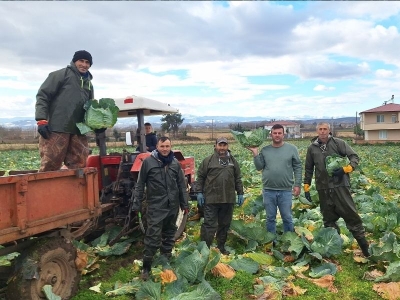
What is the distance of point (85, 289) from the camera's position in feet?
16.5

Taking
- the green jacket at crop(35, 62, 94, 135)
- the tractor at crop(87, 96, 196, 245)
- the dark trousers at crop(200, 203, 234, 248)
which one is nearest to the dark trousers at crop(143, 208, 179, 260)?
the tractor at crop(87, 96, 196, 245)

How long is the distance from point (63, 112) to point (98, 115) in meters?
0.43

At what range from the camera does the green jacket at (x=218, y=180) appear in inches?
241

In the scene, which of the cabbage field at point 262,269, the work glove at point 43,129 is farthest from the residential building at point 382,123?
the work glove at point 43,129

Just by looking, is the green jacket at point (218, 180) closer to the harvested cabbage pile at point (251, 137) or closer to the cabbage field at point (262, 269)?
the harvested cabbage pile at point (251, 137)

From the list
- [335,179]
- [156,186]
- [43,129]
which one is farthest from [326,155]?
[43,129]

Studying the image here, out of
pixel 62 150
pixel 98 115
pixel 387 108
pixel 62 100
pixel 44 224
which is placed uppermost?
pixel 387 108

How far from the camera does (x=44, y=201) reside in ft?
13.5

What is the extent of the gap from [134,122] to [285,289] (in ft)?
12.5

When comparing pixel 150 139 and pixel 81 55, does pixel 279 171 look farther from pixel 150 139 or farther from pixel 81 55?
pixel 81 55

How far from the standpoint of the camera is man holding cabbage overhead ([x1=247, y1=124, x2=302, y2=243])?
6340 millimetres

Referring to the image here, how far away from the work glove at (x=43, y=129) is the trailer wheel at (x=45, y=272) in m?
1.33

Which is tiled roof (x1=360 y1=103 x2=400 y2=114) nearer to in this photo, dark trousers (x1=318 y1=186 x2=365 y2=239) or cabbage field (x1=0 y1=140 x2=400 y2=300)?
cabbage field (x1=0 y1=140 x2=400 y2=300)

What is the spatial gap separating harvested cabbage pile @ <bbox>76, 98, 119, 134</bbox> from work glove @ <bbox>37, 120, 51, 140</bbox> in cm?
38
